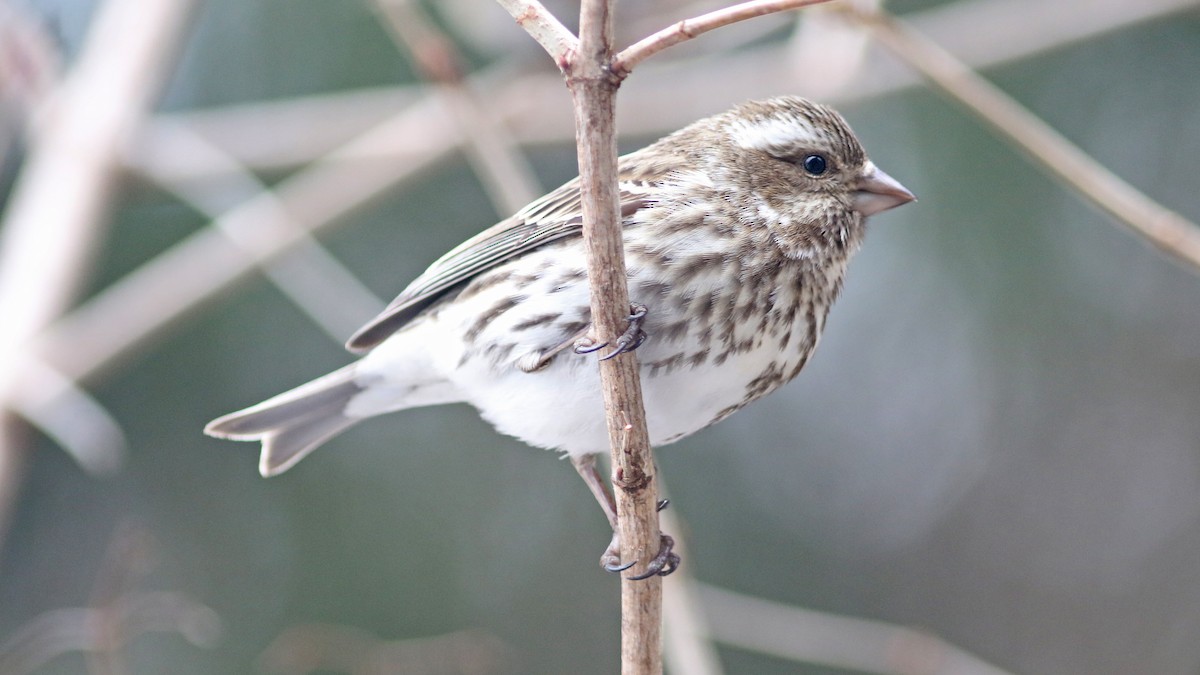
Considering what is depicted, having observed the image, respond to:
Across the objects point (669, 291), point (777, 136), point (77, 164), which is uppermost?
point (77, 164)

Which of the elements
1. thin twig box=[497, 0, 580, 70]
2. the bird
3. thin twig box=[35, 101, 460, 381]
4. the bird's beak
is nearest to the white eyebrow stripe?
the bird

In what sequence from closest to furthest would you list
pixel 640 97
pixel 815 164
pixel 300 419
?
pixel 815 164, pixel 300 419, pixel 640 97

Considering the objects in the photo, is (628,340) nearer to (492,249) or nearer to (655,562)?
(655,562)

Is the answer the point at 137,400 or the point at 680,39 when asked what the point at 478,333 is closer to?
the point at 680,39

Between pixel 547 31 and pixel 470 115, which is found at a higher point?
pixel 470 115

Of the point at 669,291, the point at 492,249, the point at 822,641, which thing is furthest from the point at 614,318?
the point at 822,641

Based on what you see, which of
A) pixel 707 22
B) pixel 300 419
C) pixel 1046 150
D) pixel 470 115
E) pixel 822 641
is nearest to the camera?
pixel 707 22

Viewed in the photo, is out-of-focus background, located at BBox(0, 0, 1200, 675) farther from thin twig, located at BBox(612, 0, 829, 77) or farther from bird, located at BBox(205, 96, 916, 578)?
thin twig, located at BBox(612, 0, 829, 77)
